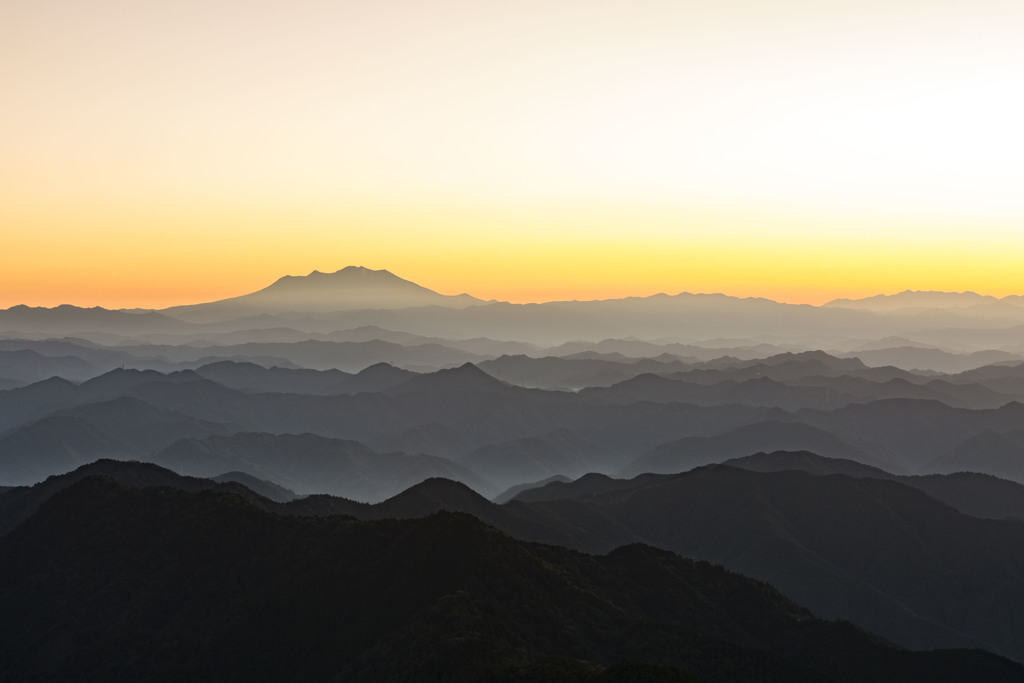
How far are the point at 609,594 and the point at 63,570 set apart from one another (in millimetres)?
47771

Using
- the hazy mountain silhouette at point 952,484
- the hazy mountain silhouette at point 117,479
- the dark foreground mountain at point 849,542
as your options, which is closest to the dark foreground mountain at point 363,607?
the hazy mountain silhouette at point 117,479

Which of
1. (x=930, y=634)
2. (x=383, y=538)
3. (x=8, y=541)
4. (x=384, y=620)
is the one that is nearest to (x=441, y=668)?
(x=384, y=620)

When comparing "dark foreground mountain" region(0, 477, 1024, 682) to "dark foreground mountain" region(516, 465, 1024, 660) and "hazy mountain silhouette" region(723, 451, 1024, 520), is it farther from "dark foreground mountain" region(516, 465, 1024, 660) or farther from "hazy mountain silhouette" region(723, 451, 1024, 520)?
"hazy mountain silhouette" region(723, 451, 1024, 520)

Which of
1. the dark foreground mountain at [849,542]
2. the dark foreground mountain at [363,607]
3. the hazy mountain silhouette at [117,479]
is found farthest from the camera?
the dark foreground mountain at [849,542]

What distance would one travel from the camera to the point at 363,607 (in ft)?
239

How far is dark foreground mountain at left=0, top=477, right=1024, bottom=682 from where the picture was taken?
6700 cm

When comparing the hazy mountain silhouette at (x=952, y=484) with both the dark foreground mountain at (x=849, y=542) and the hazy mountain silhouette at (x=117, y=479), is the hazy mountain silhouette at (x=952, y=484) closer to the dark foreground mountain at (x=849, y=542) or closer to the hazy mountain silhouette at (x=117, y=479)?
the dark foreground mountain at (x=849, y=542)

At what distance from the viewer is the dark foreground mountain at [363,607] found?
67.0 meters

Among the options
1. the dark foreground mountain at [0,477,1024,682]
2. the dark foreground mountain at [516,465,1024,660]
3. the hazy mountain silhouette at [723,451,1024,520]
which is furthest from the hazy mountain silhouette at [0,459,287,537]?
the hazy mountain silhouette at [723,451,1024,520]

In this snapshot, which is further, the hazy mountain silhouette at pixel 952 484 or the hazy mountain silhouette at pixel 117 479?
the hazy mountain silhouette at pixel 952 484

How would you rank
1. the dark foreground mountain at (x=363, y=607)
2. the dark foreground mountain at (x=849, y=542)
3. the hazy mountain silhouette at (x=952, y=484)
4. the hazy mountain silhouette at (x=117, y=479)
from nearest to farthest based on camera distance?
the dark foreground mountain at (x=363, y=607), the hazy mountain silhouette at (x=117, y=479), the dark foreground mountain at (x=849, y=542), the hazy mountain silhouette at (x=952, y=484)

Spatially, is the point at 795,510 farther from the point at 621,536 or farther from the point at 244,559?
the point at 244,559

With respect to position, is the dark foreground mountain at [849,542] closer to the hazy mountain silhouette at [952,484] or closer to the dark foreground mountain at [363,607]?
the hazy mountain silhouette at [952,484]

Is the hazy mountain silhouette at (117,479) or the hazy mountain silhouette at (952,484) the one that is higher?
the hazy mountain silhouette at (117,479)
